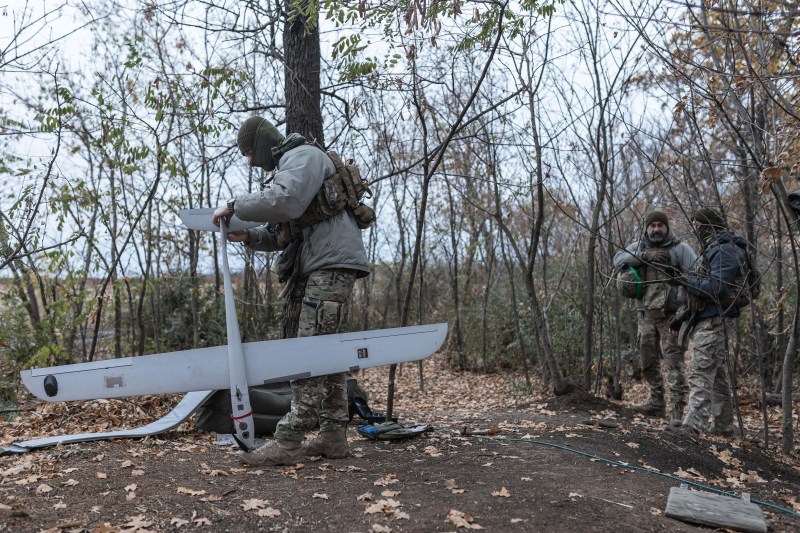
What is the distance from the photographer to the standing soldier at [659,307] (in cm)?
598

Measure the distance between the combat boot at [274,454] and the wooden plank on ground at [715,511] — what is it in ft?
6.69

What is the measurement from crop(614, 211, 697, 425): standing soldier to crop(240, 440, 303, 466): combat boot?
3.70 metres

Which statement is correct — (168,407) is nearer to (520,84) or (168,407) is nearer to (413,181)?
(520,84)

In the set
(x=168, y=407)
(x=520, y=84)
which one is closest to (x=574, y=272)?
(x=520, y=84)

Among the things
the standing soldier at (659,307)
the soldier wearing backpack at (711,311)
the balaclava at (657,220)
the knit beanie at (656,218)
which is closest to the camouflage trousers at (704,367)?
the soldier wearing backpack at (711,311)

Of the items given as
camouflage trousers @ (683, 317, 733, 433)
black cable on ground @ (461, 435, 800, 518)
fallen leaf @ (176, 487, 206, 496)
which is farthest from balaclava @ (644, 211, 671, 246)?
fallen leaf @ (176, 487, 206, 496)

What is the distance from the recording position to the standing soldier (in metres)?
5.98

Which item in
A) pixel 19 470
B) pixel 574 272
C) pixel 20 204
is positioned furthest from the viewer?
pixel 574 272

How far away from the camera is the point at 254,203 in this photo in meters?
3.46

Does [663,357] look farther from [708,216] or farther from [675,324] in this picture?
[708,216]

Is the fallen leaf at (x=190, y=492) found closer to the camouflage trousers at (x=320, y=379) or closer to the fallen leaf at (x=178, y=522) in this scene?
the fallen leaf at (x=178, y=522)

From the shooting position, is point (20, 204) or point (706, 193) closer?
point (20, 204)

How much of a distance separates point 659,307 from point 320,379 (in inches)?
154

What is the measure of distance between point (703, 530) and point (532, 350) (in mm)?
8201
